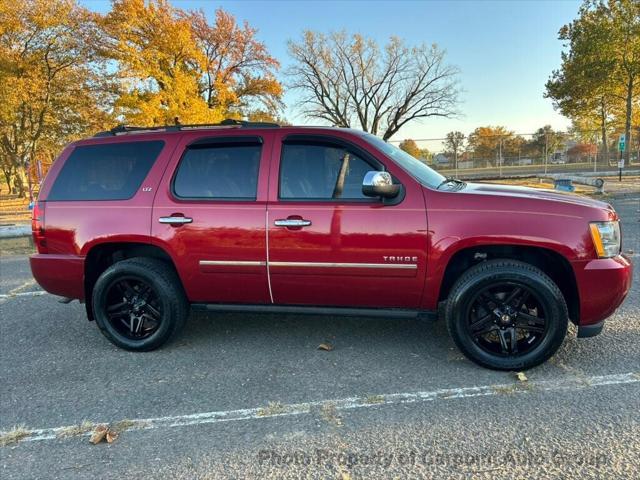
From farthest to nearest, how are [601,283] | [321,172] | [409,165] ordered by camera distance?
[409,165] < [321,172] < [601,283]

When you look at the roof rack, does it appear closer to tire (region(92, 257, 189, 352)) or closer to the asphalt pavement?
tire (region(92, 257, 189, 352))

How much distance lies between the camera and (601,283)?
120 inches

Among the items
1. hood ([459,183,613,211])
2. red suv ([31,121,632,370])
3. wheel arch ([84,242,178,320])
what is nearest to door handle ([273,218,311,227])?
red suv ([31,121,632,370])

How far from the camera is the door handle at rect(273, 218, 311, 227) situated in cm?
334

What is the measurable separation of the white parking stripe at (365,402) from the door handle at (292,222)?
1.29m

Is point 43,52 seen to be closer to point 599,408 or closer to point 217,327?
point 217,327

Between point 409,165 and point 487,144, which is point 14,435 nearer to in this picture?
point 409,165

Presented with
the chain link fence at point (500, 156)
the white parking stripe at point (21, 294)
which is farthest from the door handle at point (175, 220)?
the chain link fence at point (500, 156)

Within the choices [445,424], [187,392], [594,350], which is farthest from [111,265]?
[594,350]

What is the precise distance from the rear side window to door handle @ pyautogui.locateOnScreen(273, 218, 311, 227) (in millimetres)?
1307

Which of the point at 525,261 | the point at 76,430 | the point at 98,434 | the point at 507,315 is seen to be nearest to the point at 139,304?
the point at 76,430

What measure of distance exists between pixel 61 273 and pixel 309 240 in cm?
231

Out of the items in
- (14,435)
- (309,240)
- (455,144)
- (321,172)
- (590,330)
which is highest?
(455,144)

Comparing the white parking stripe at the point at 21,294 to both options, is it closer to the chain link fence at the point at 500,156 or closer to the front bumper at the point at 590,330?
the front bumper at the point at 590,330
